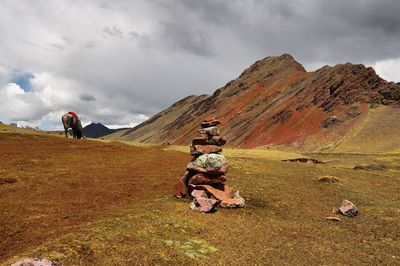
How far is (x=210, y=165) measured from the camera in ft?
90.7

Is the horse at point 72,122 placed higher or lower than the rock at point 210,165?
higher

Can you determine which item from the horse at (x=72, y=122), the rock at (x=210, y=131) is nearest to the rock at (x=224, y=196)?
the rock at (x=210, y=131)

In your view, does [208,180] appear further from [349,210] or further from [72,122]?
[72,122]

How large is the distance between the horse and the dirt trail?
12168mm

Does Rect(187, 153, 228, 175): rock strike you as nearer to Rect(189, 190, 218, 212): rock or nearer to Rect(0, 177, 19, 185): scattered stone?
Rect(189, 190, 218, 212): rock

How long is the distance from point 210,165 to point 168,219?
6.93 metres

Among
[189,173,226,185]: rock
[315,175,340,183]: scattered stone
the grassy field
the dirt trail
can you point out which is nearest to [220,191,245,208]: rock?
the grassy field

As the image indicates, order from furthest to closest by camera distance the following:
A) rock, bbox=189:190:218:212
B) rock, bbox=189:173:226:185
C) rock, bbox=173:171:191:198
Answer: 1. rock, bbox=173:171:191:198
2. rock, bbox=189:173:226:185
3. rock, bbox=189:190:218:212

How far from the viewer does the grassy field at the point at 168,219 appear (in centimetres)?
1673

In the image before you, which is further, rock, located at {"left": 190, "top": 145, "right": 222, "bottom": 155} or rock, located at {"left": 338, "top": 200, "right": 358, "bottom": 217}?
rock, located at {"left": 190, "top": 145, "right": 222, "bottom": 155}

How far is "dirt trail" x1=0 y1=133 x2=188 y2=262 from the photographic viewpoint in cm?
1897

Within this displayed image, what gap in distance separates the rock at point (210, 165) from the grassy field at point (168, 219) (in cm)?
258

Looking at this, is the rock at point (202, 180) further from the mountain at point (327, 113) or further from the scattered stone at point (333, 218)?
the mountain at point (327, 113)

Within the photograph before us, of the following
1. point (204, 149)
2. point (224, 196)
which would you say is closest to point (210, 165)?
point (204, 149)
